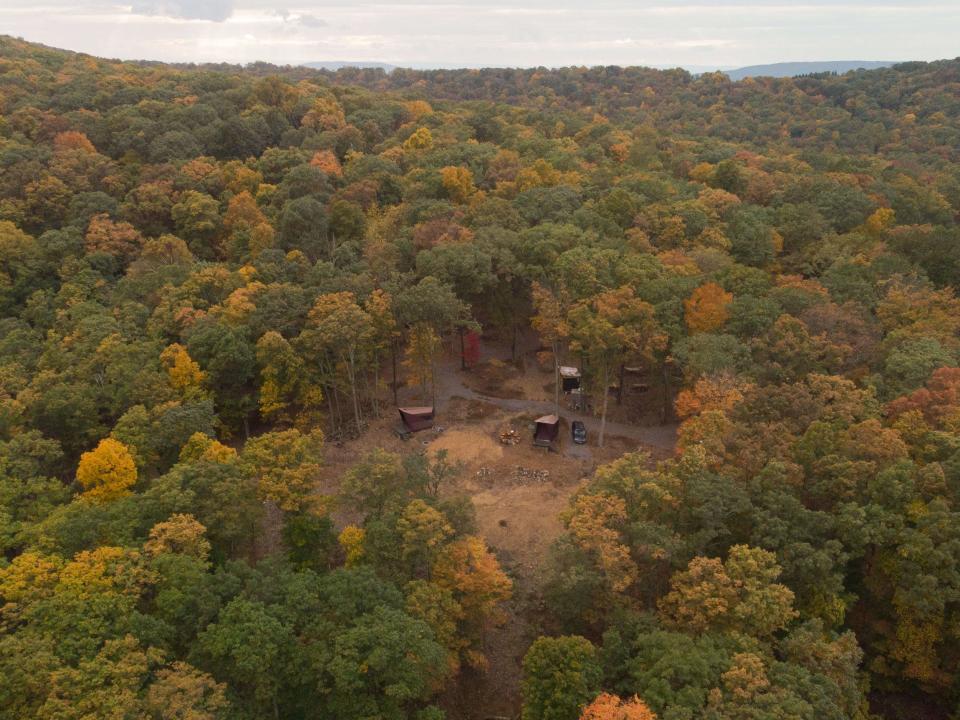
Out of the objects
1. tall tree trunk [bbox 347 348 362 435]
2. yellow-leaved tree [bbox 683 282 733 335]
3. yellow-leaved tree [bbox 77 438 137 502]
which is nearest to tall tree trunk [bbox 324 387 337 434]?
tall tree trunk [bbox 347 348 362 435]

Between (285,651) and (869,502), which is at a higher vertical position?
(869,502)

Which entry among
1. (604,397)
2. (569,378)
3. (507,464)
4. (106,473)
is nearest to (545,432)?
(507,464)

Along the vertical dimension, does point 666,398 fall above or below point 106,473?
below

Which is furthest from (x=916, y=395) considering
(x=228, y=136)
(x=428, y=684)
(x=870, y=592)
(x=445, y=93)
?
(x=445, y=93)

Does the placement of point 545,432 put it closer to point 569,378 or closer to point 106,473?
point 569,378

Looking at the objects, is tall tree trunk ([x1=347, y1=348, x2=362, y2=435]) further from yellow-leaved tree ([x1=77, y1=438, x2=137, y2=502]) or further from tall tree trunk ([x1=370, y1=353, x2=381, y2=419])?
yellow-leaved tree ([x1=77, y1=438, x2=137, y2=502])

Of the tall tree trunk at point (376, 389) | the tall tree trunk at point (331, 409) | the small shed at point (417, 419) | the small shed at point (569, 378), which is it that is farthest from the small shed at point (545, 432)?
the tall tree trunk at point (331, 409)

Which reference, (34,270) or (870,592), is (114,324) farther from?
(870,592)
